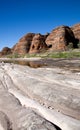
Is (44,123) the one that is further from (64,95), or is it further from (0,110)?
(0,110)

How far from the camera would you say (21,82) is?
8125mm

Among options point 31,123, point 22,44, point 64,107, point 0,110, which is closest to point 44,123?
point 31,123

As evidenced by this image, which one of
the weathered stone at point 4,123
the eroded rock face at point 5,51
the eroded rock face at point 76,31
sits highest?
the eroded rock face at point 76,31

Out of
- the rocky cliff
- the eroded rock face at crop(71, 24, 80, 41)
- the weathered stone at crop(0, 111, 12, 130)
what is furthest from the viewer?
the eroded rock face at crop(71, 24, 80, 41)

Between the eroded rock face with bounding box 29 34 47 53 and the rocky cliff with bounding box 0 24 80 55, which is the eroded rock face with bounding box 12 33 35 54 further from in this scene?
the eroded rock face with bounding box 29 34 47 53

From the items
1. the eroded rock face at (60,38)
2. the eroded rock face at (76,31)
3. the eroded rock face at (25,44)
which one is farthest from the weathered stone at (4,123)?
the eroded rock face at (25,44)

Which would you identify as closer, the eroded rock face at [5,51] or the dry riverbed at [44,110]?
the dry riverbed at [44,110]

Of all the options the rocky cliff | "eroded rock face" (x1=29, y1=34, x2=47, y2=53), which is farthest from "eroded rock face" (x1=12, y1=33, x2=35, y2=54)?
"eroded rock face" (x1=29, y1=34, x2=47, y2=53)

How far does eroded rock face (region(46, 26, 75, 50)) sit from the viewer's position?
10975cm

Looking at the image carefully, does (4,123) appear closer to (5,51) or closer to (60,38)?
(60,38)

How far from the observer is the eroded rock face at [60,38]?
110m

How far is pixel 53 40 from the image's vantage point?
123188 mm

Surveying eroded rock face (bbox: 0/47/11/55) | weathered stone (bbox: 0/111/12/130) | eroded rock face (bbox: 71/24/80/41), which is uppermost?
eroded rock face (bbox: 71/24/80/41)

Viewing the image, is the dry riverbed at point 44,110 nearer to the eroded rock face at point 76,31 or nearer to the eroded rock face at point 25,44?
the eroded rock face at point 76,31
